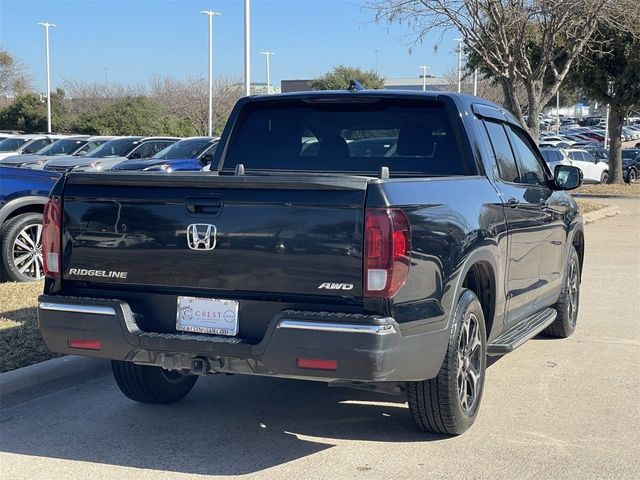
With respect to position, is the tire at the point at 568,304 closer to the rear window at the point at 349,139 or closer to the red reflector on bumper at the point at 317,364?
the rear window at the point at 349,139

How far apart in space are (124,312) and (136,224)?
1.55 feet

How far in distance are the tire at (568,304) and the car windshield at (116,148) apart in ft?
52.6

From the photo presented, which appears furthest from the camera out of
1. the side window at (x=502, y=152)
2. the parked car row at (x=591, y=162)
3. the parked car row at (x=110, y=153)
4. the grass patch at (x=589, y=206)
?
the parked car row at (x=591, y=162)

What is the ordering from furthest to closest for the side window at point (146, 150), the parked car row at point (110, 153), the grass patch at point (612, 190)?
the grass patch at point (612, 190) < the side window at point (146, 150) < the parked car row at point (110, 153)

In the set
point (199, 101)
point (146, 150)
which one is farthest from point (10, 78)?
point (146, 150)

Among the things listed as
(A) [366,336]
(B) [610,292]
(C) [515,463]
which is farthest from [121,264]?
(B) [610,292]

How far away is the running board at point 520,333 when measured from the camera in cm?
538

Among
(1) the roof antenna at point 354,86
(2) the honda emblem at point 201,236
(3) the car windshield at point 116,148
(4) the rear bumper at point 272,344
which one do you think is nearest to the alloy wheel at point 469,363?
(4) the rear bumper at point 272,344

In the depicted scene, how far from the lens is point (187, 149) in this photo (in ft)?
57.2

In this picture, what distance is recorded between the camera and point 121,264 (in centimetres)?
447

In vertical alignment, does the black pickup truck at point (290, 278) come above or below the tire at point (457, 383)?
above

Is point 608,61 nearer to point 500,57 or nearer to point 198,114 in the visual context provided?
point 500,57

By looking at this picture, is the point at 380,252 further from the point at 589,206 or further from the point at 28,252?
the point at 589,206

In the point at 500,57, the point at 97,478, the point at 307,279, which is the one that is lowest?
the point at 97,478
